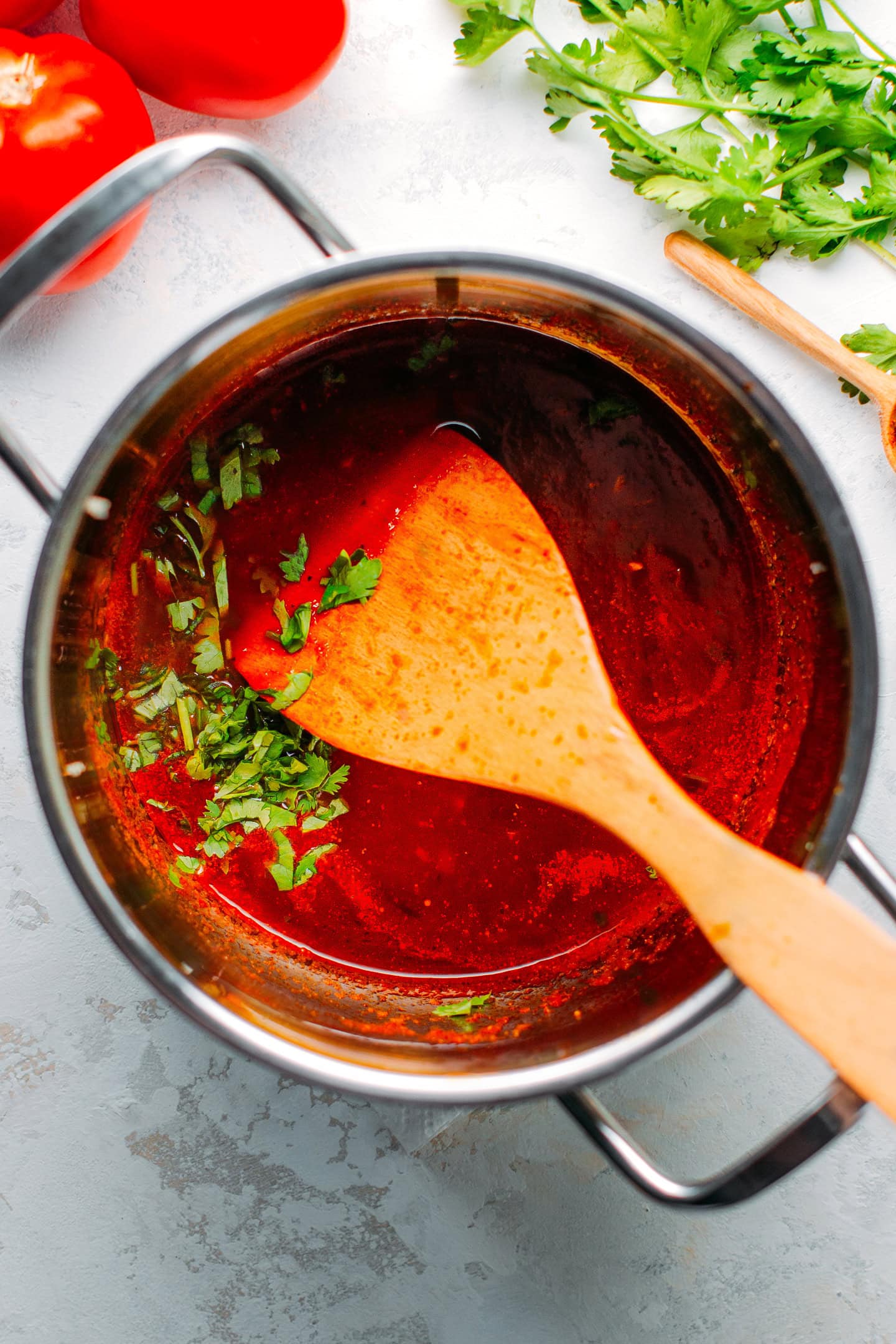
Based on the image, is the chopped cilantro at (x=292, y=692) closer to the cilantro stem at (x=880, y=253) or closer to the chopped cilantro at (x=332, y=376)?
the chopped cilantro at (x=332, y=376)

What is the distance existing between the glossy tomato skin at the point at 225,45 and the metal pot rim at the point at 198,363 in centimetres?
24

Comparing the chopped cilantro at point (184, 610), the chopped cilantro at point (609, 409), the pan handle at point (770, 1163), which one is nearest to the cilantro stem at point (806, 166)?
the chopped cilantro at point (609, 409)

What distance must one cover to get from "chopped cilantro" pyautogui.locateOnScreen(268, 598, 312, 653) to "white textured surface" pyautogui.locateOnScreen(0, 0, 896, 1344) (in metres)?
0.24

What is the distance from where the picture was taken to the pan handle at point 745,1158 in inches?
22.0

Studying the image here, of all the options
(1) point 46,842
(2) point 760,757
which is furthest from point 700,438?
(1) point 46,842

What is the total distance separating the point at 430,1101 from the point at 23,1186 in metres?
0.46

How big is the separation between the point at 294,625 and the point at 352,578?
0.19ft

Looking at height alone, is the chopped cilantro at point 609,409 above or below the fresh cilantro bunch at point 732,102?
below

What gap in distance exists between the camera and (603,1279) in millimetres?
850

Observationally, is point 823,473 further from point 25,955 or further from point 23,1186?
point 23,1186

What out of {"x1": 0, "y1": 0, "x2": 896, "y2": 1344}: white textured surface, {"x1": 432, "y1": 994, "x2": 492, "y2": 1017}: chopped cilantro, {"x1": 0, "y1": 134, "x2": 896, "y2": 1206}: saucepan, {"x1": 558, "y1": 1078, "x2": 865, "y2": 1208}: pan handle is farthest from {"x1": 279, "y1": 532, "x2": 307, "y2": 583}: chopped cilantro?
{"x1": 558, "y1": 1078, "x2": 865, "y2": 1208}: pan handle

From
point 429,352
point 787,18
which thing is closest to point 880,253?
point 787,18

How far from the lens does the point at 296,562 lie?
73cm

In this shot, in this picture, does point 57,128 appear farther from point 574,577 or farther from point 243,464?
point 574,577
